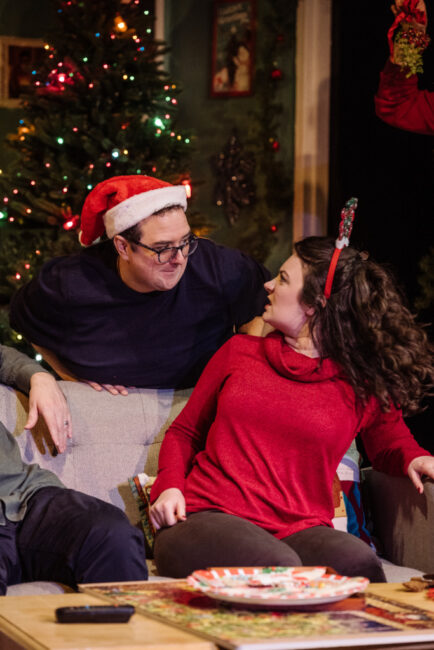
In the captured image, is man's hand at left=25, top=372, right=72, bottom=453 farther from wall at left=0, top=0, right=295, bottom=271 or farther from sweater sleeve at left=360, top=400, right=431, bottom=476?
wall at left=0, top=0, right=295, bottom=271

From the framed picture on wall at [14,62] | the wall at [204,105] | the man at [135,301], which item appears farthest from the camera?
the framed picture on wall at [14,62]

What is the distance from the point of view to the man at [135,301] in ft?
9.20

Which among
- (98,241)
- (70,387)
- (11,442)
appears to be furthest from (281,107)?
(11,442)

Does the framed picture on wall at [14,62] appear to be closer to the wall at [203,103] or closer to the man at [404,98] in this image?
the wall at [203,103]

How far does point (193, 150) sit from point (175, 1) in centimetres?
174

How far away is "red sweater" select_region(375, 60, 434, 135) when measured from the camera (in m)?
3.97

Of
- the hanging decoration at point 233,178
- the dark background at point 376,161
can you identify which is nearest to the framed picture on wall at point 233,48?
the hanging decoration at point 233,178

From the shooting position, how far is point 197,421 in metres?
2.54

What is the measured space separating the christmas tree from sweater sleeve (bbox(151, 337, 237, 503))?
233 centimetres

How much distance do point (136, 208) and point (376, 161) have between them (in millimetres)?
2344

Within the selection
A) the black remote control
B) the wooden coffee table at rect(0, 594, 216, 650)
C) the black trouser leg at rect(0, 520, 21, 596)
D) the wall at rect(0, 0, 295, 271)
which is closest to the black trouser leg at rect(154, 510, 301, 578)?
the black trouser leg at rect(0, 520, 21, 596)

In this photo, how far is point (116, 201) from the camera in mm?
2895

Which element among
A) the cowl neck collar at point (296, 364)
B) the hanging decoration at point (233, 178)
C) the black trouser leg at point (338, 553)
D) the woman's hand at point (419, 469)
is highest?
the hanging decoration at point (233, 178)

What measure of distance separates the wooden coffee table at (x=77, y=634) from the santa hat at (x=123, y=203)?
1368mm
